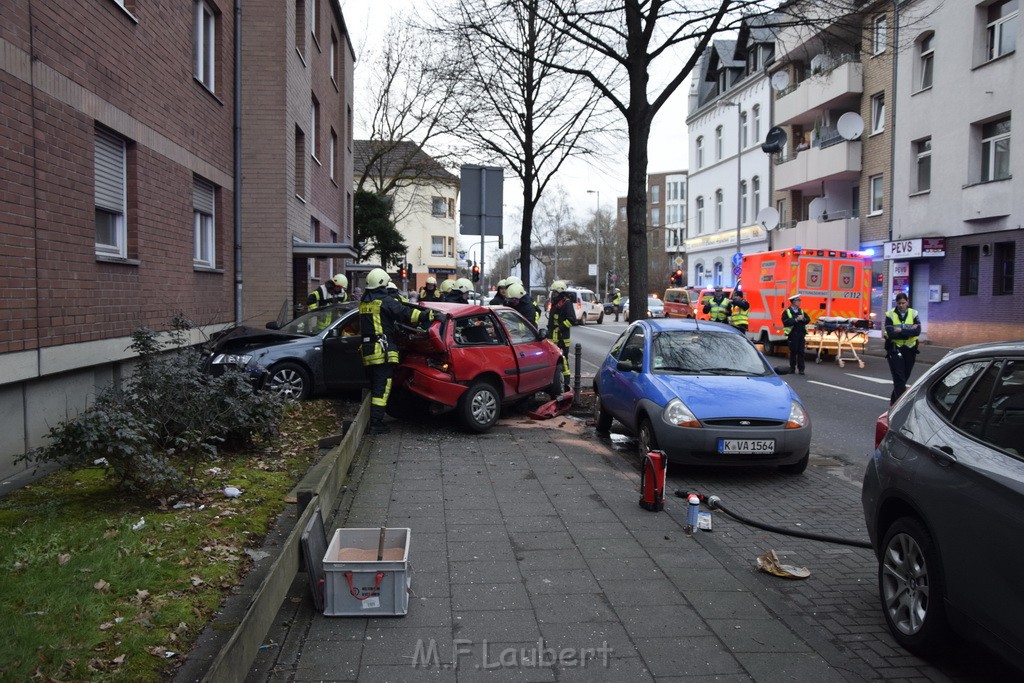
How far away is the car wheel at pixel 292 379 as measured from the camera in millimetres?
11477

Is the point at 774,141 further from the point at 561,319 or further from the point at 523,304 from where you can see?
the point at 561,319

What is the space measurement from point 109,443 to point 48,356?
8.50 feet

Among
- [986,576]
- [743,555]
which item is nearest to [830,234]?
[743,555]

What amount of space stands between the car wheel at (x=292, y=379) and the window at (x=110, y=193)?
2.53 metres

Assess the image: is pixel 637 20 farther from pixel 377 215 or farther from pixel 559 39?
pixel 377 215

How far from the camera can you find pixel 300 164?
20.5 meters

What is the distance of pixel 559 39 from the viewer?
1831cm

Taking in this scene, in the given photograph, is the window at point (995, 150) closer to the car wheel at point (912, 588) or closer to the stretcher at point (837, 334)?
the stretcher at point (837, 334)

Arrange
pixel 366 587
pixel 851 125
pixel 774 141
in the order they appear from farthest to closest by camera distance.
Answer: pixel 774 141 → pixel 851 125 → pixel 366 587

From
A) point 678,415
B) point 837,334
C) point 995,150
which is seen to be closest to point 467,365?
point 678,415

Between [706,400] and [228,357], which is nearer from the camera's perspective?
[706,400]

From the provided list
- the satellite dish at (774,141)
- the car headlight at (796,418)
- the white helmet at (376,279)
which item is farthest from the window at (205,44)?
the satellite dish at (774,141)

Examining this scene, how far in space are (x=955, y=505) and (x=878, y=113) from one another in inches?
1183

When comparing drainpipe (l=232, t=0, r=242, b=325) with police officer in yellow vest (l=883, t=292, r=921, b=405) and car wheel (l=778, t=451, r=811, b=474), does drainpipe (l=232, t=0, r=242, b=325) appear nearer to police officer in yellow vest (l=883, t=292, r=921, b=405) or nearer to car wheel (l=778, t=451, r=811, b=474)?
car wheel (l=778, t=451, r=811, b=474)
